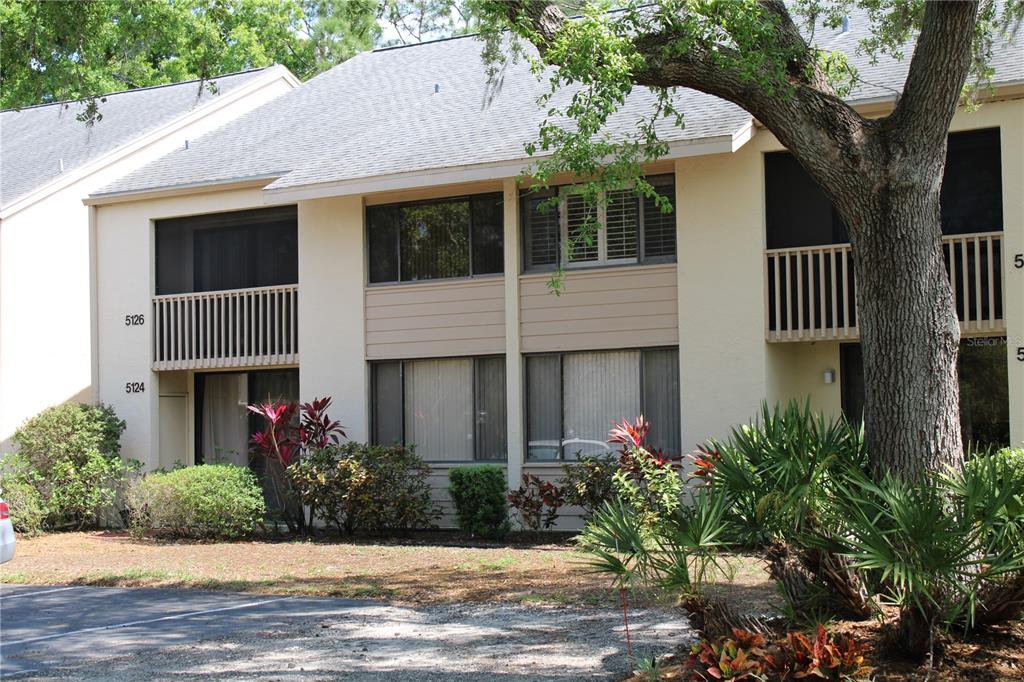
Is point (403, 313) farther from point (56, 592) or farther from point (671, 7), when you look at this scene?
point (671, 7)

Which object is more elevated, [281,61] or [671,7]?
[281,61]

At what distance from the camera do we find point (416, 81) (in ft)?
73.1

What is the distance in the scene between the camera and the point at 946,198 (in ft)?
50.2

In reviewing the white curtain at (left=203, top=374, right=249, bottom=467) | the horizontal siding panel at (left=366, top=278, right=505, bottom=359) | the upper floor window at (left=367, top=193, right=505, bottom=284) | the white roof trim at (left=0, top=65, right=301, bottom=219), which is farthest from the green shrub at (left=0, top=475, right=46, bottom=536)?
the upper floor window at (left=367, top=193, right=505, bottom=284)

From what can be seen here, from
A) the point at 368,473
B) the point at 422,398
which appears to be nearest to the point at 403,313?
the point at 422,398

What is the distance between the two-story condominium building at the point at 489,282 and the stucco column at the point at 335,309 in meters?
0.04

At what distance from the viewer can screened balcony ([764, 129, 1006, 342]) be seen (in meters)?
14.8

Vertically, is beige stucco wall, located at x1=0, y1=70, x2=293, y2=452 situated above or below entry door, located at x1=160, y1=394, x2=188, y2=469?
above

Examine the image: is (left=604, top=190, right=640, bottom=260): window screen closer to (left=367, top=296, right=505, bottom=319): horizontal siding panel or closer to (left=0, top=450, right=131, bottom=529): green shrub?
(left=367, top=296, right=505, bottom=319): horizontal siding panel

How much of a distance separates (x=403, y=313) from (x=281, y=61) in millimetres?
19950

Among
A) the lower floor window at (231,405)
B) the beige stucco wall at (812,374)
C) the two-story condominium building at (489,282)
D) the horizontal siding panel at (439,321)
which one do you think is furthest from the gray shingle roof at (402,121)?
the lower floor window at (231,405)

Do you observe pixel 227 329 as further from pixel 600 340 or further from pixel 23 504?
pixel 600 340

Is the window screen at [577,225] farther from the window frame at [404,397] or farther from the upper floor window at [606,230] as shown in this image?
the window frame at [404,397]

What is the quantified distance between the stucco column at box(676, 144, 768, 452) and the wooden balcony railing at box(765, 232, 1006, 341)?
271mm
